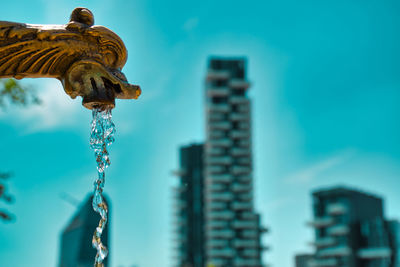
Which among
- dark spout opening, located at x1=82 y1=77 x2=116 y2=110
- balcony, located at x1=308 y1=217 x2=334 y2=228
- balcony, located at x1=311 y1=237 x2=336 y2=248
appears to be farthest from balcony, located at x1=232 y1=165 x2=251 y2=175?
dark spout opening, located at x1=82 y1=77 x2=116 y2=110

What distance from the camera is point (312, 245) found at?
59.2m

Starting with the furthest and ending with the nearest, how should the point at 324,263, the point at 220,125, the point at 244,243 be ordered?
the point at 324,263 < the point at 220,125 < the point at 244,243

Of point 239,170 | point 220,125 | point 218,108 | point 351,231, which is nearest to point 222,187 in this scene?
point 239,170

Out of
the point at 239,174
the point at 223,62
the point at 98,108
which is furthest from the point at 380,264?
the point at 98,108

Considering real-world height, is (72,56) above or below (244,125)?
below

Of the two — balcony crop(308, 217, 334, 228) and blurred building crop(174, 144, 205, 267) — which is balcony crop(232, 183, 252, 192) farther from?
balcony crop(308, 217, 334, 228)

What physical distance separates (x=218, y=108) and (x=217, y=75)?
335 centimetres

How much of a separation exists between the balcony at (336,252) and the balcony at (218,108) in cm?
1751

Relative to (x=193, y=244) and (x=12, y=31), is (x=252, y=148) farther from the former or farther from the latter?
(x=12, y=31)

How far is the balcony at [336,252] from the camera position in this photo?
2155 inches

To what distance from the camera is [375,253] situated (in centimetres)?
5347

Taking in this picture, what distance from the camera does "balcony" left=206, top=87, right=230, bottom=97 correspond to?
184 ft

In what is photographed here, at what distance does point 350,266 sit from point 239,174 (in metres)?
14.1

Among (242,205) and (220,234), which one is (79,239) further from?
(242,205)
